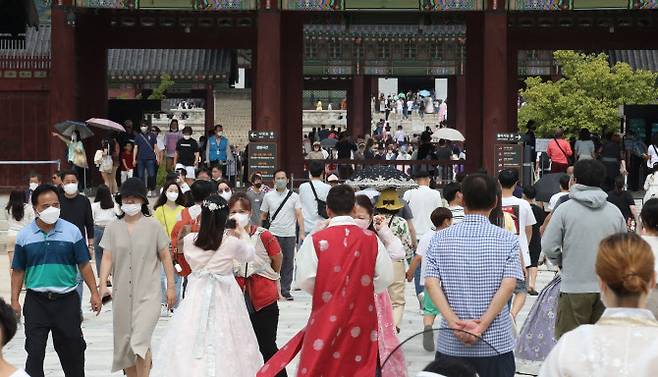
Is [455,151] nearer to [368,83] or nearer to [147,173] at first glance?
[368,83]

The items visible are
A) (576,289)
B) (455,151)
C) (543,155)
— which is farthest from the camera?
(455,151)

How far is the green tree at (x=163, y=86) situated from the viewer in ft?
131

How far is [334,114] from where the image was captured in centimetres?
6197

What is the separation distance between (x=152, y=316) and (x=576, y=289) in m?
3.03

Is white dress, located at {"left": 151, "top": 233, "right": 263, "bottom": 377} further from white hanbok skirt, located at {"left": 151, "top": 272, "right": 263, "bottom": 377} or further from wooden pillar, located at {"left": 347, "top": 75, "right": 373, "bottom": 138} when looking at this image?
wooden pillar, located at {"left": 347, "top": 75, "right": 373, "bottom": 138}

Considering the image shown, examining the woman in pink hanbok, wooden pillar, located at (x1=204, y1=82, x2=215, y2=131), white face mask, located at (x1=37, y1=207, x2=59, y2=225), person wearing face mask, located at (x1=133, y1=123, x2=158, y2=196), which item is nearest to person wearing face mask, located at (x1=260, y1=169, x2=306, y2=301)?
the woman in pink hanbok

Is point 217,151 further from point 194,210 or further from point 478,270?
point 478,270

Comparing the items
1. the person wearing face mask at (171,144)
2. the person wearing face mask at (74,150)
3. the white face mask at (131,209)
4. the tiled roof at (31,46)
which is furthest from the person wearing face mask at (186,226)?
the person wearing face mask at (171,144)

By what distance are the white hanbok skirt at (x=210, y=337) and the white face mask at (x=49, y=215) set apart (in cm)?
108

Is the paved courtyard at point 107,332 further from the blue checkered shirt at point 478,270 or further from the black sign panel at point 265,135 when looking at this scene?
the black sign panel at point 265,135

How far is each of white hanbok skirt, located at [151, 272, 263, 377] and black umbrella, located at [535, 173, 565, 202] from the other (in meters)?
10.3

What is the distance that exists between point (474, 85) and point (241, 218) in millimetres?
19852

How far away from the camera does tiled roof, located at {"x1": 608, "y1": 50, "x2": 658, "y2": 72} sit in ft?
145

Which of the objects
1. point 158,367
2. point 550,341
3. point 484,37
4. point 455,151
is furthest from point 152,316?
point 455,151
